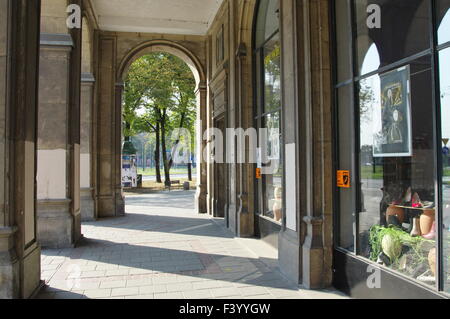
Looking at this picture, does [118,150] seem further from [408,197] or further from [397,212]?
[408,197]

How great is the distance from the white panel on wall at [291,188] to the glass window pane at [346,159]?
0.64m

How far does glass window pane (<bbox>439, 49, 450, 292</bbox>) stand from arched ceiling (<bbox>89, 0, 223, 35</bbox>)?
7914 millimetres

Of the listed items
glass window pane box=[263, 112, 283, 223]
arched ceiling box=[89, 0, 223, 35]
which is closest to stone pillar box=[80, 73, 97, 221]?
arched ceiling box=[89, 0, 223, 35]

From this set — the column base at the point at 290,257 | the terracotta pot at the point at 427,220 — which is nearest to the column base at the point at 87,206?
the column base at the point at 290,257

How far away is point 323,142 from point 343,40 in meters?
1.37

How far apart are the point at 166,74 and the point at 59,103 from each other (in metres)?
15.7

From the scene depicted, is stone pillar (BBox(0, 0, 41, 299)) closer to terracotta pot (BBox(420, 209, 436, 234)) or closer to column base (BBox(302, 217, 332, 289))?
column base (BBox(302, 217, 332, 289))

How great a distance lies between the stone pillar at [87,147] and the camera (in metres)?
10.5

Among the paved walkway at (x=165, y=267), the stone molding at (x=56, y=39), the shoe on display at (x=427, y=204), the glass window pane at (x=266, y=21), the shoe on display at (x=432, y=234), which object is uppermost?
the glass window pane at (x=266, y=21)

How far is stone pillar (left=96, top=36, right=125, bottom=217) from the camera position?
451 inches

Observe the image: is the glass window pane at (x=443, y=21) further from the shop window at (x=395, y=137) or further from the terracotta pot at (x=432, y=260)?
the terracotta pot at (x=432, y=260)

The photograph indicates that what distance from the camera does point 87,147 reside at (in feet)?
35.6

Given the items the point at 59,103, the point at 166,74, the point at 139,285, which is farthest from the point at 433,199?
the point at 166,74

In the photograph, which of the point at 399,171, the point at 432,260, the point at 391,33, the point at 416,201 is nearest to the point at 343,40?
the point at 391,33
